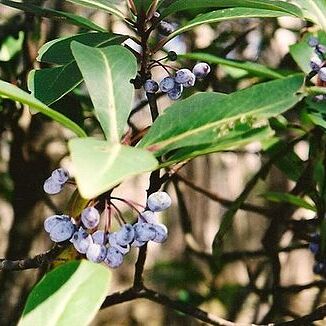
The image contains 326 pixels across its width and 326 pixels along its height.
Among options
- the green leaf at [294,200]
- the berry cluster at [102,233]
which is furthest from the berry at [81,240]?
the green leaf at [294,200]

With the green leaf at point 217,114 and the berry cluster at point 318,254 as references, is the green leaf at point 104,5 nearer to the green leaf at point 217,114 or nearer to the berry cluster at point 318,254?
the green leaf at point 217,114

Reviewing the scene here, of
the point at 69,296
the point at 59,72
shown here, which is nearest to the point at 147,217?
the point at 69,296

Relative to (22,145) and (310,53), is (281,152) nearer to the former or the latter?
(310,53)

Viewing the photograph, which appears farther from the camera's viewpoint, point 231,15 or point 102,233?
point 231,15

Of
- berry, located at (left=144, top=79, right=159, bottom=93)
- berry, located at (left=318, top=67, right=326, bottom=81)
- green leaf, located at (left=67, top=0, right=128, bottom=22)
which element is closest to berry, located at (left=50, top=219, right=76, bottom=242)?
berry, located at (left=144, top=79, right=159, bottom=93)

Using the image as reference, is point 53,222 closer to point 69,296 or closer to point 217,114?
point 69,296

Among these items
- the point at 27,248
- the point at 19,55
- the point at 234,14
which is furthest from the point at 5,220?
the point at 234,14

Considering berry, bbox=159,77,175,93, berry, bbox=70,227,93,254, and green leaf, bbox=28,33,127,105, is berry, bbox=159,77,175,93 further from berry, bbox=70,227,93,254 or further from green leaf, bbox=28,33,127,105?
berry, bbox=70,227,93,254
